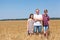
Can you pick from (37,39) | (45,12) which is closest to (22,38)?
(37,39)

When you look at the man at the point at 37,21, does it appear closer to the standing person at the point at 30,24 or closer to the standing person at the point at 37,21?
the standing person at the point at 37,21

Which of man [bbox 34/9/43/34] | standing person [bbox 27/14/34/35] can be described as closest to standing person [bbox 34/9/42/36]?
man [bbox 34/9/43/34]

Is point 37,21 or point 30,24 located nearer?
point 37,21

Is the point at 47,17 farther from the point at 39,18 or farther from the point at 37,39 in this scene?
the point at 37,39

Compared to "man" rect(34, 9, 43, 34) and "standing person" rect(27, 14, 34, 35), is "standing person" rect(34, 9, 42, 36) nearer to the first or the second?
"man" rect(34, 9, 43, 34)

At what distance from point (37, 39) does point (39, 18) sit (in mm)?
1380

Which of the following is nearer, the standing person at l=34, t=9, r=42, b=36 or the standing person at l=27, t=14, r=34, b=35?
the standing person at l=34, t=9, r=42, b=36

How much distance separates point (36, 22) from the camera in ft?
51.9

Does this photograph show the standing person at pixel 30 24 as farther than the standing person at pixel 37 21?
Yes

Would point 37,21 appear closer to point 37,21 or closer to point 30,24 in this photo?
point 37,21

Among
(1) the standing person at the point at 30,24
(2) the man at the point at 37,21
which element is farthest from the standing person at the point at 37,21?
(1) the standing person at the point at 30,24

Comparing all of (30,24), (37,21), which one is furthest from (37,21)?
(30,24)

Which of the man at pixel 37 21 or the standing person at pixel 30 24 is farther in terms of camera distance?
the standing person at pixel 30 24

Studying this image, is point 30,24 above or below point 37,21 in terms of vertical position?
below
